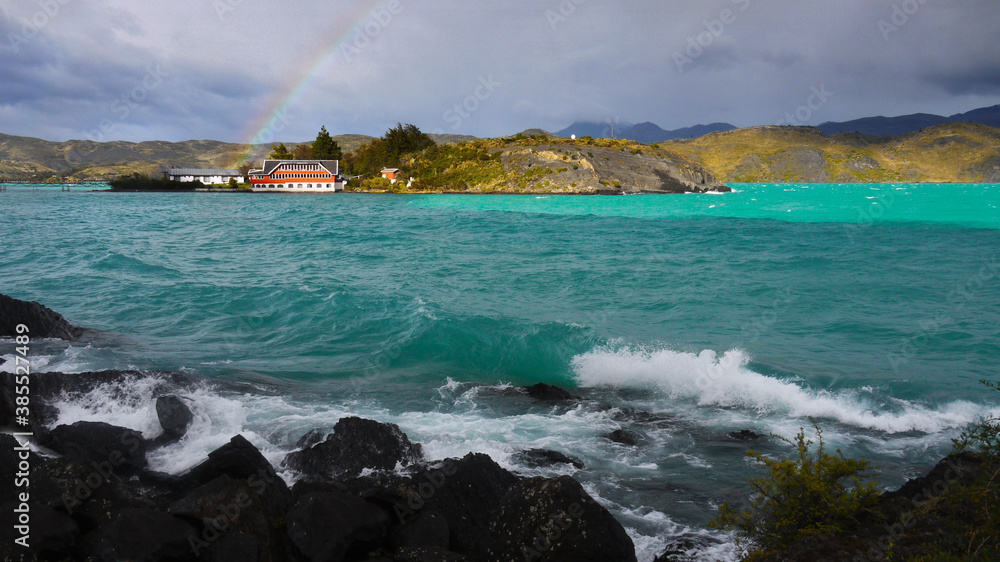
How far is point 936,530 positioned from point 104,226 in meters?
55.8

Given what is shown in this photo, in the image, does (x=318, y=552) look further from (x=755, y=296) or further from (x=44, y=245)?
(x=44, y=245)

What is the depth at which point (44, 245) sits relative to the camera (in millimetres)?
35094

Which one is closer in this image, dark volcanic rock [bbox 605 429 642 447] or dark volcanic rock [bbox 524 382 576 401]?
dark volcanic rock [bbox 605 429 642 447]

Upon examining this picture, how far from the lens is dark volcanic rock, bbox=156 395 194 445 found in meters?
9.01

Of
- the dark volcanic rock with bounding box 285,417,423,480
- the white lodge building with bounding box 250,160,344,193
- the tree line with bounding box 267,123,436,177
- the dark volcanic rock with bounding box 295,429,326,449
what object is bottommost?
the dark volcanic rock with bounding box 295,429,326,449

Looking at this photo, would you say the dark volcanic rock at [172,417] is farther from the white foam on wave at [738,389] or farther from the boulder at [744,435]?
the boulder at [744,435]

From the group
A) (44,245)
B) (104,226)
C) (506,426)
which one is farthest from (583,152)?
(506,426)

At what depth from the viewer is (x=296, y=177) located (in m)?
116

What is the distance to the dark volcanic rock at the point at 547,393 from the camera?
→ 1204cm

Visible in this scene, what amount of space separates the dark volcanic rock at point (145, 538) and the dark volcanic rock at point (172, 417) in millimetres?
3584

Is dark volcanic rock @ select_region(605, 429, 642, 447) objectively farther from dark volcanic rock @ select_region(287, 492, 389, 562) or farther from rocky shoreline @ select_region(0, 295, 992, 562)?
dark volcanic rock @ select_region(287, 492, 389, 562)

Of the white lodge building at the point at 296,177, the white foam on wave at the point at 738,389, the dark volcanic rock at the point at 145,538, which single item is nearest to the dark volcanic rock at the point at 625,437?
the white foam on wave at the point at 738,389

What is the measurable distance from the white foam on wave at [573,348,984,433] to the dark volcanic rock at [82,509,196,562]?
30.7 ft

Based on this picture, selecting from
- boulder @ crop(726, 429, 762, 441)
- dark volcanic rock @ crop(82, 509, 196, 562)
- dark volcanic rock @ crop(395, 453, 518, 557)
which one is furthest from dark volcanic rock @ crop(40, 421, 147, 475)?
boulder @ crop(726, 429, 762, 441)
